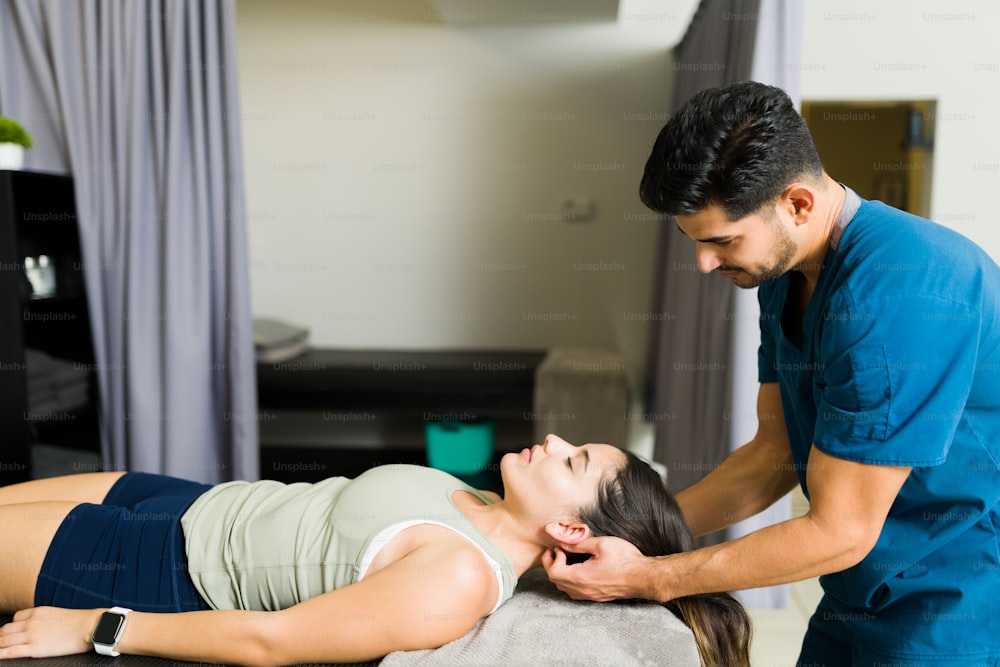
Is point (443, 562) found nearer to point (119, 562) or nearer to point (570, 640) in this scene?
point (570, 640)

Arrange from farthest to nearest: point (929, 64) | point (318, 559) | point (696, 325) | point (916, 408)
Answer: point (929, 64) → point (696, 325) → point (318, 559) → point (916, 408)

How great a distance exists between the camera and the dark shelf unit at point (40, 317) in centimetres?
234

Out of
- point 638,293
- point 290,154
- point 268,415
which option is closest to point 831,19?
point 638,293

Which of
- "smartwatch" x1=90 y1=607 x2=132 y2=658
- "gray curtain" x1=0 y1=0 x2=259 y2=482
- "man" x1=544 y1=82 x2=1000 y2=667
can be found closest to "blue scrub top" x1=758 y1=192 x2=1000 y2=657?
"man" x1=544 y1=82 x2=1000 y2=667

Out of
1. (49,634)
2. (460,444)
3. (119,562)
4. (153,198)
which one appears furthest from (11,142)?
(460,444)

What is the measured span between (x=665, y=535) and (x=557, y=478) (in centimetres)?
20

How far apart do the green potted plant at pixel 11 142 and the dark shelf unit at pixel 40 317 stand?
0.18 ft

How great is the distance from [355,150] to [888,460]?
293 cm

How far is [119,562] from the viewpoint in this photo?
133 centimetres

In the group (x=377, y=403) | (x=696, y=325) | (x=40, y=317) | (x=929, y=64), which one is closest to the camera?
(x=40, y=317)

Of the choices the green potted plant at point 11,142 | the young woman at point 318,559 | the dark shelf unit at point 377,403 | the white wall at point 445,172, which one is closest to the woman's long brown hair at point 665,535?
the young woman at point 318,559

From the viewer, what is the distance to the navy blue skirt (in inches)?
50.8

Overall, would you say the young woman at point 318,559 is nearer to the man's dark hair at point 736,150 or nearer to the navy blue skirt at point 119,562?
the navy blue skirt at point 119,562

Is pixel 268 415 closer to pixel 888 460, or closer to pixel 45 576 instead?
pixel 45 576
